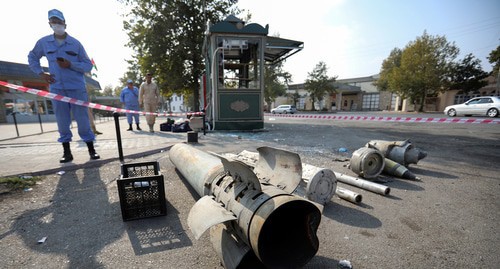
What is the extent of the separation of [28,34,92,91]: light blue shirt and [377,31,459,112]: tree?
37.4 meters

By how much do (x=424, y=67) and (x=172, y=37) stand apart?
34.0 metres

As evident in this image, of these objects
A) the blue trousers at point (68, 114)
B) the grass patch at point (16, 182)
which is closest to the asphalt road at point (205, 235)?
the grass patch at point (16, 182)

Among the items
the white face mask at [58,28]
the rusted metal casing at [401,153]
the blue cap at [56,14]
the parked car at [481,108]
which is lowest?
the rusted metal casing at [401,153]

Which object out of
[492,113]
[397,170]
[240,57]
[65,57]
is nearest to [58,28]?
[65,57]

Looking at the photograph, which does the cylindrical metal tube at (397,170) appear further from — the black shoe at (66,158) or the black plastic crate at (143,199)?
the black shoe at (66,158)

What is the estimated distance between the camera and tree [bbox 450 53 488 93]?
3259cm

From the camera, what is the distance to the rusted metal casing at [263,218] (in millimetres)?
1321

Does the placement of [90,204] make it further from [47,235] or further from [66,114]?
[66,114]

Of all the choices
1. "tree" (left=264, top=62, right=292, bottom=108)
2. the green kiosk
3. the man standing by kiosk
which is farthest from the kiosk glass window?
"tree" (left=264, top=62, right=292, bottom=108)

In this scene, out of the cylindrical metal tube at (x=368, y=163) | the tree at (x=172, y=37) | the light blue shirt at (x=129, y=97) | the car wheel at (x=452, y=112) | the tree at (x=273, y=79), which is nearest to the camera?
the cylindrical metal tube at (x=368, y=163)

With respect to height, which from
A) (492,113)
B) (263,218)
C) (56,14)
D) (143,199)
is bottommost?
(143,199)

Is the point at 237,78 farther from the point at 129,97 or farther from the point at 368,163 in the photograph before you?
the point at 368,163

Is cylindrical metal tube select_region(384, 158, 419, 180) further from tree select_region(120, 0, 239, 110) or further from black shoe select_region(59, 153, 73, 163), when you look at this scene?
tree select_region(120, 0, 239, 110)

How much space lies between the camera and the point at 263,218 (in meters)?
1.26
